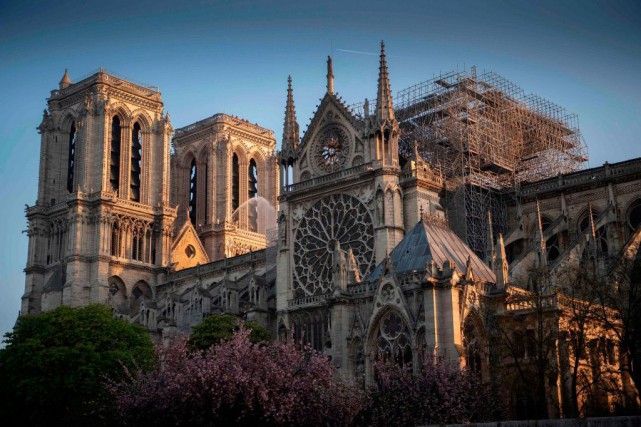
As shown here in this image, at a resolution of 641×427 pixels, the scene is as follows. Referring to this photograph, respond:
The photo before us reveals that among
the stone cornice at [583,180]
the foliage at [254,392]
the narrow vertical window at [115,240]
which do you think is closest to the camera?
the foliage at [254,392]

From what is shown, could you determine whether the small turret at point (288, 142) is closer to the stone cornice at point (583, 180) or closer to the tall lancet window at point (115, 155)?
the stone cornice at point (583, 180)

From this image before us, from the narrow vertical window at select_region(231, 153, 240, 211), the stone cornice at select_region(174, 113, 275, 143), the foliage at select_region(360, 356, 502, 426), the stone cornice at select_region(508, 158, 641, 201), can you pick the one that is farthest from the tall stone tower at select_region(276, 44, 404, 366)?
the stone cornice at select_region(174, 113, 275, 143)

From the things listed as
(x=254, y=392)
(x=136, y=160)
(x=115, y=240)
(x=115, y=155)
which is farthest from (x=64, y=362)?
(x=136, y=160)

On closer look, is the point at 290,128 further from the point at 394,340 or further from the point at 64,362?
the point at 394,340

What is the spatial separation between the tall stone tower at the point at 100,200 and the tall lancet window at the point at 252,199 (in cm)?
1096

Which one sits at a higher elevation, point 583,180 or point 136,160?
point 136,160

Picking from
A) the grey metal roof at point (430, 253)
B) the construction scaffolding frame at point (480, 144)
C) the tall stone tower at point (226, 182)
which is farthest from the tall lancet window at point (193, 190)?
the grey metal roof at point (430, 253)

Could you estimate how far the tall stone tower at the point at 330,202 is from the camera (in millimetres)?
49312

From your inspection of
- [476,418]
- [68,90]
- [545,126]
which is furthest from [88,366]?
[68,90]

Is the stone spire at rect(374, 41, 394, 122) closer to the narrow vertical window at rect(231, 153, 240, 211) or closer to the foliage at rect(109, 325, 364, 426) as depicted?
the foliage at rect(109, 325, 364, 426)

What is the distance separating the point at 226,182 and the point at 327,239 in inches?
1358

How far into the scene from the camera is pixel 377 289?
33656 mm

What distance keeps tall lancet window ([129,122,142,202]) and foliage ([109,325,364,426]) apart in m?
48.7

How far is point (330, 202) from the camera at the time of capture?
52.4 m
